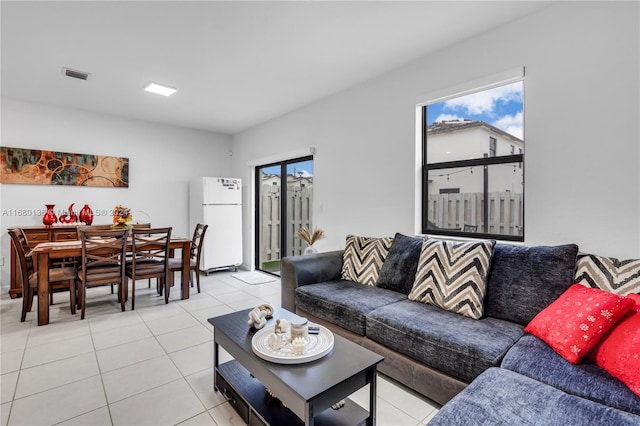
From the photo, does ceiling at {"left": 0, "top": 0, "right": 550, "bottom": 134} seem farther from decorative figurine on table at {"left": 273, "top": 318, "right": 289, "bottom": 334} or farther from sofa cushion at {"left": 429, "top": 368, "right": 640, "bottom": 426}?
sofa cushion at {"left": 429, "top": 368, "right": 640, "bottom": 426}

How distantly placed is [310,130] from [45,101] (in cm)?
354

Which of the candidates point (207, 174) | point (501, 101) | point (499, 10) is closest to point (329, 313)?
point (501, 101)

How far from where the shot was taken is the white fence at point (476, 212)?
2.53 meters

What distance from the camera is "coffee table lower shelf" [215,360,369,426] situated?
1520mm

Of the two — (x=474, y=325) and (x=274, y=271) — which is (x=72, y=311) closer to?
(x=274, y=271)

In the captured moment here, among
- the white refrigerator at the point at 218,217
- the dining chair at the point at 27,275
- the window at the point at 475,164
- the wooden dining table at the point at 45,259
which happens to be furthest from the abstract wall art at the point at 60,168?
the window at the point at 475,164

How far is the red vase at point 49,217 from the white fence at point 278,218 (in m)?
2.88

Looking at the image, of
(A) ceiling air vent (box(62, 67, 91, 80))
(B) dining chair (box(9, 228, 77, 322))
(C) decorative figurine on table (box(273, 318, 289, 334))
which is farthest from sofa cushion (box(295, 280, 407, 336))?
(A) ceiling air vent (box(62, 67, 91, 80))

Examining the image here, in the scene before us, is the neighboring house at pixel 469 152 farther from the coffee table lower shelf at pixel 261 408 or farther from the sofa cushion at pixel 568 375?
the coffee table lower shelf at pixel 261 408

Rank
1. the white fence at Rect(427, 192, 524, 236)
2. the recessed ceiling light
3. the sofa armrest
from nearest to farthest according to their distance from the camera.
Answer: the white fence at Rect(427, 192, 524, 236) < the sofa armrest < the recessed ceiling light

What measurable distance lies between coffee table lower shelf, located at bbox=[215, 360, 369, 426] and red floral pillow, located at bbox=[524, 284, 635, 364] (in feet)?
3.32

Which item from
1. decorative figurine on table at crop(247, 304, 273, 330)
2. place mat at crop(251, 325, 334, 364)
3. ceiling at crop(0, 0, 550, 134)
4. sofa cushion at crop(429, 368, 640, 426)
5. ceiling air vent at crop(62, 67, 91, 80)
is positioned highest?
ceiling at crop(0, 0, 550, 134)

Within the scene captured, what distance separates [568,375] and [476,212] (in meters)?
1.61

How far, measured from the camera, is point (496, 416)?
1.12 metres
